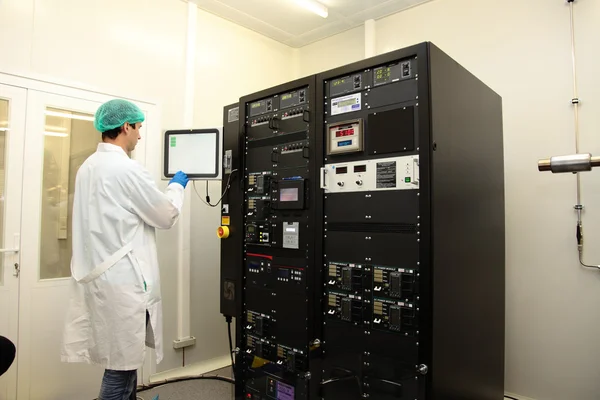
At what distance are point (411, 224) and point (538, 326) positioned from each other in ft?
4.85

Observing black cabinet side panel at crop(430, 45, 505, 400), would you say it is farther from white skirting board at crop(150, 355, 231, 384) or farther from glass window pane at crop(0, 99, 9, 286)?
glass window pane at crop(0, 99, 9, 286)

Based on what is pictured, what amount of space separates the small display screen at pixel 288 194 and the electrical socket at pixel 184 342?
1.60 meters

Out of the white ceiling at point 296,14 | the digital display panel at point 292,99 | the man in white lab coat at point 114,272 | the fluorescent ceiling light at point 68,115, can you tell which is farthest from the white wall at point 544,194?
the fluorescent ceiling light at point 68,115

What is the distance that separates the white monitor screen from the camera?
2.43m

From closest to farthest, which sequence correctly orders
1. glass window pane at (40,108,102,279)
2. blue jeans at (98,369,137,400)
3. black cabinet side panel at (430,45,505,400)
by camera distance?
black cabinet side panel at (430,45,505,400), blue jeans at (98,369,137,400), glass window pane at (40,108,102,279)

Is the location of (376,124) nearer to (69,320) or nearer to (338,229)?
(338,229)

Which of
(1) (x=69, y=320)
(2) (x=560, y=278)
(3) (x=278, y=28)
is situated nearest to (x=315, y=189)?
(1) (x=69, y=320)

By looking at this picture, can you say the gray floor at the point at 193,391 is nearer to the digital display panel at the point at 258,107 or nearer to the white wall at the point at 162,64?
the white wall at the point at 162,64

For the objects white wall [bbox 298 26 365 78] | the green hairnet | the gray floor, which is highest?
white wall [bbox 298 26 365 78]

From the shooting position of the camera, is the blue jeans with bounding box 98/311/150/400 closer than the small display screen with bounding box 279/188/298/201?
Yes

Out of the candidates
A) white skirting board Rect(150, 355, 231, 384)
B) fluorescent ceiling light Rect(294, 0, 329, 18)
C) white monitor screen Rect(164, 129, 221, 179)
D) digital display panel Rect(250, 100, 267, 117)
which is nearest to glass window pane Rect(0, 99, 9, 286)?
white monitor screen Rect(164, 129, 221, 179)

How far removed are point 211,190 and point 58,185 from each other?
110cm

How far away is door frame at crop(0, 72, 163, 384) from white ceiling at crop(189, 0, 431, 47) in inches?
38.8

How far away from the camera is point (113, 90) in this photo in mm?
2758
